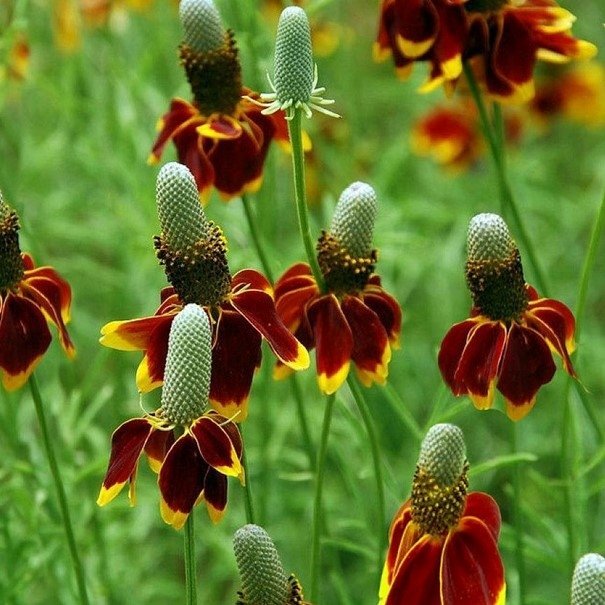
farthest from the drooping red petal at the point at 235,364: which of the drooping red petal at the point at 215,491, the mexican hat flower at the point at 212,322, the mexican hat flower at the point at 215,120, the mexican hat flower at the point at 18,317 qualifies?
the mexican hat flower at the point at 215,120

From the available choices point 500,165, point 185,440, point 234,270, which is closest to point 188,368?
point 185,440

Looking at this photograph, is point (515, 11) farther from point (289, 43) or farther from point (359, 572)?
point (359, 572)

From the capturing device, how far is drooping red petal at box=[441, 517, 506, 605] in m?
1.26

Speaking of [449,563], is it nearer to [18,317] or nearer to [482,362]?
[482,362]

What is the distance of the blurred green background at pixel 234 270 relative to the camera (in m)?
2.10

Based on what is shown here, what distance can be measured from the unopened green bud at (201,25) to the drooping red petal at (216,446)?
2.05ft

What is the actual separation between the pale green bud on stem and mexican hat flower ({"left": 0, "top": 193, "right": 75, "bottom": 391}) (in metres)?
0.36

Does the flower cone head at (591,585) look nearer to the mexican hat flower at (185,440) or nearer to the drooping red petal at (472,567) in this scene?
the drooping red petal at (472,567)

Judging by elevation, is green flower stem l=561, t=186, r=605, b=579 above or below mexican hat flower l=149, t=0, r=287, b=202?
below

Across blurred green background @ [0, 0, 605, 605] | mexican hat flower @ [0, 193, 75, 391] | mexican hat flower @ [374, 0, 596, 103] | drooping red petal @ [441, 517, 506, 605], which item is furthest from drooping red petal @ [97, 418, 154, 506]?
mexican hat flower @ [374, 0, 596, 103]

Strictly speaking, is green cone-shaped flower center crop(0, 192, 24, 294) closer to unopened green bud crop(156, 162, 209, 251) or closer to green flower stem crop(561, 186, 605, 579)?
unopened green bud crop(156, 162, 209, 251)

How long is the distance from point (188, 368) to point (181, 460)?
93mm

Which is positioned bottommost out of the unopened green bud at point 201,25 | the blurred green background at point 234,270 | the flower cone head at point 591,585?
the blurred green background at point 234,270

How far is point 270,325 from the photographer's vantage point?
4.48ft
